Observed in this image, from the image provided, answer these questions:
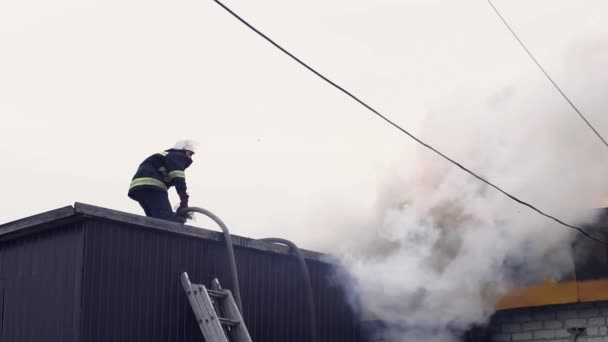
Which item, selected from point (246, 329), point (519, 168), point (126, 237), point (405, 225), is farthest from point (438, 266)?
point (126, 237)

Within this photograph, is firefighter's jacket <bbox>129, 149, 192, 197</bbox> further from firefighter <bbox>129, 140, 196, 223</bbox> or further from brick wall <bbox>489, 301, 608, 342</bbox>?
brick wall <bbox>489, 301, 608, 342</bbox>

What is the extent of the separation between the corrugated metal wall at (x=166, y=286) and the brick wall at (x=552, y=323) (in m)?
2.43

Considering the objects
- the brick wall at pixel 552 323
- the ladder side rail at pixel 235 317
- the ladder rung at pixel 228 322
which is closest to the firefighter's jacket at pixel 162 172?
the ladder side rail at pixel 235 317

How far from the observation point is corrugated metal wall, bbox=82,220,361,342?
10.8m

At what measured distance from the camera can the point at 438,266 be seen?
13.8 metres

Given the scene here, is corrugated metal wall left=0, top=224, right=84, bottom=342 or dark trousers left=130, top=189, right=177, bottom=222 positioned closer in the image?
corrugated metal wall left=0, top=224, right=84, bottom=342

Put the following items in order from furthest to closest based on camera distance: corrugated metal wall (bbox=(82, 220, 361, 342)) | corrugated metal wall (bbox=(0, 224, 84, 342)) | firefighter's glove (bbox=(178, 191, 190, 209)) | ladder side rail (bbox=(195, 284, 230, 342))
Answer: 1. firefighter's glove (bbox=(178, 191, 190, 209))
2. ladder side rail (bbox=(195, 284, 230, 342))
3. corrugated metal wall (bbox=(82, 220, 361, 342))
4. corrugated metal wall (bbox=(0, 224, 84, 342))

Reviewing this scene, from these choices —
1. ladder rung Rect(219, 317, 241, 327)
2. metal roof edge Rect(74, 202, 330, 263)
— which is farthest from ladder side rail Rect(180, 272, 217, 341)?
metal roof edge Rect(74, 202, 330, 263)

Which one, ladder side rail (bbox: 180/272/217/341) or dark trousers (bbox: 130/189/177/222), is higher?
dark trousers (bbox: 130/189/177/222)

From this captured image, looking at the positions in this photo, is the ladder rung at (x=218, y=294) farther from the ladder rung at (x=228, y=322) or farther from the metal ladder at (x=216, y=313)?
the ladder rung at (x=228, y=322)

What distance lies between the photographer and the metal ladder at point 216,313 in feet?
37.3

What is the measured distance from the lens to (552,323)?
45.0ft

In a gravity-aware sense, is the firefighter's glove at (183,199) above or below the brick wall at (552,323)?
above

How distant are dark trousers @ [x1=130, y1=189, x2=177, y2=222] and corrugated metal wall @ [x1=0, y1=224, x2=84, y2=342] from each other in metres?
1.49
